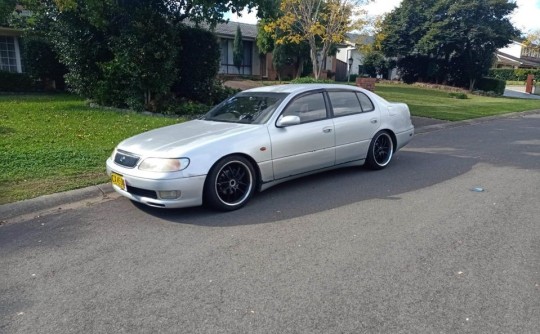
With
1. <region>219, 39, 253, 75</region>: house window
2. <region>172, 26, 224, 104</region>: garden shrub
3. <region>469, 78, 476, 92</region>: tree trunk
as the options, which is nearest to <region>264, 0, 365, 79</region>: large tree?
<region>172, 26, 224, 104</region>: garden shrub

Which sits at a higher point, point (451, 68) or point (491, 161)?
point (451, 68)

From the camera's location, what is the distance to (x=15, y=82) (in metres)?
16.3

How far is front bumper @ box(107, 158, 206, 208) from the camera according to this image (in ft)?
14.4

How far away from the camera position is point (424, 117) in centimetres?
1384

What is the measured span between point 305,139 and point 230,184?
4.15ft

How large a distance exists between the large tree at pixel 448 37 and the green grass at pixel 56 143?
22.0 m

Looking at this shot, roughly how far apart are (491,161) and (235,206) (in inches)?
217

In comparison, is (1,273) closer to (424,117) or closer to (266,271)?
(266,271)

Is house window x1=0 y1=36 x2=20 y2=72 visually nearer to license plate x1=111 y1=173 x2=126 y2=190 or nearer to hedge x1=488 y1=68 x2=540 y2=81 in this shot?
license plate x1=111 y1=173 x2=126 y2=190

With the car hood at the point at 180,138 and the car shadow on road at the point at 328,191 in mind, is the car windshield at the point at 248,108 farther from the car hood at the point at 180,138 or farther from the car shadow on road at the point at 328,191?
the car shadow on road at the point at 328,191

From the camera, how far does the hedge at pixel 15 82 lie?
16.0 m

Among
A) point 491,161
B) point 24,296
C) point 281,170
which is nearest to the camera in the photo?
point 24,296

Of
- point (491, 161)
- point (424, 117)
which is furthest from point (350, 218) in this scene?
point (424, 117)

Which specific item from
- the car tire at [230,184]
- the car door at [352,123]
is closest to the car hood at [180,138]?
the car tire at [230,184]
